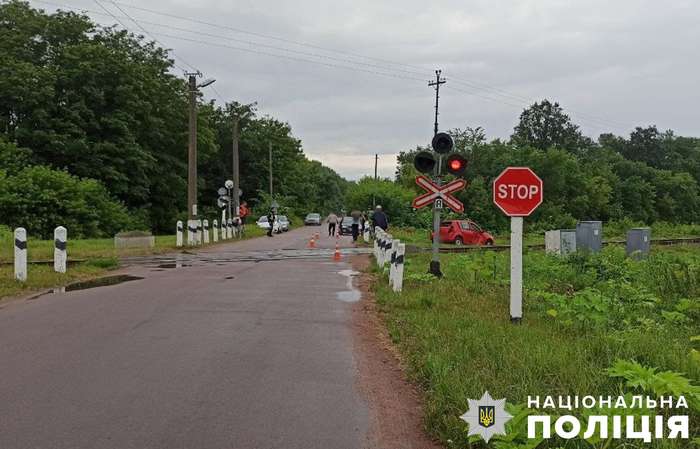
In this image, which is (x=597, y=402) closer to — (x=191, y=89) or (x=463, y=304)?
(x=463, y=304)

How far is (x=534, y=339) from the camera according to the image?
6816 millimetres

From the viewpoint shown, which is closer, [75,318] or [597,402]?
[597,402]

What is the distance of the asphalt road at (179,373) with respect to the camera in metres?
4.49

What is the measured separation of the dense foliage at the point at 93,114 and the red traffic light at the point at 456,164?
87.4 feet

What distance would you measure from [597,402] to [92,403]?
151 inches

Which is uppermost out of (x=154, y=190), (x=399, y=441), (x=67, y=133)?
(x=67, y=133)

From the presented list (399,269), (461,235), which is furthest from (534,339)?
(461,235)

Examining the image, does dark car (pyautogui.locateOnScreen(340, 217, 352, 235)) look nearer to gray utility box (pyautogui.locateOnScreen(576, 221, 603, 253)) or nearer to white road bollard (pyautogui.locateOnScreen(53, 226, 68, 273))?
gray utility box (pyautogui.locateOnScreen(576, 221, 603, 253))

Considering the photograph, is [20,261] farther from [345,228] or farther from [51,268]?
[345,228]

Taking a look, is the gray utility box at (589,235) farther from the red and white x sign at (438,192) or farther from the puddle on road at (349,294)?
the puddle on road at (349,294)

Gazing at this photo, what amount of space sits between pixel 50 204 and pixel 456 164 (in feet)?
89.3

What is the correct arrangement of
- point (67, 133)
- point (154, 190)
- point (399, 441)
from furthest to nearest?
point (154, 190) < point (67, 133) < point (399, 441)

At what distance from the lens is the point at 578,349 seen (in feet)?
20.5

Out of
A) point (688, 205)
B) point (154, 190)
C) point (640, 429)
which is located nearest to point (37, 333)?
point (640, 429)
